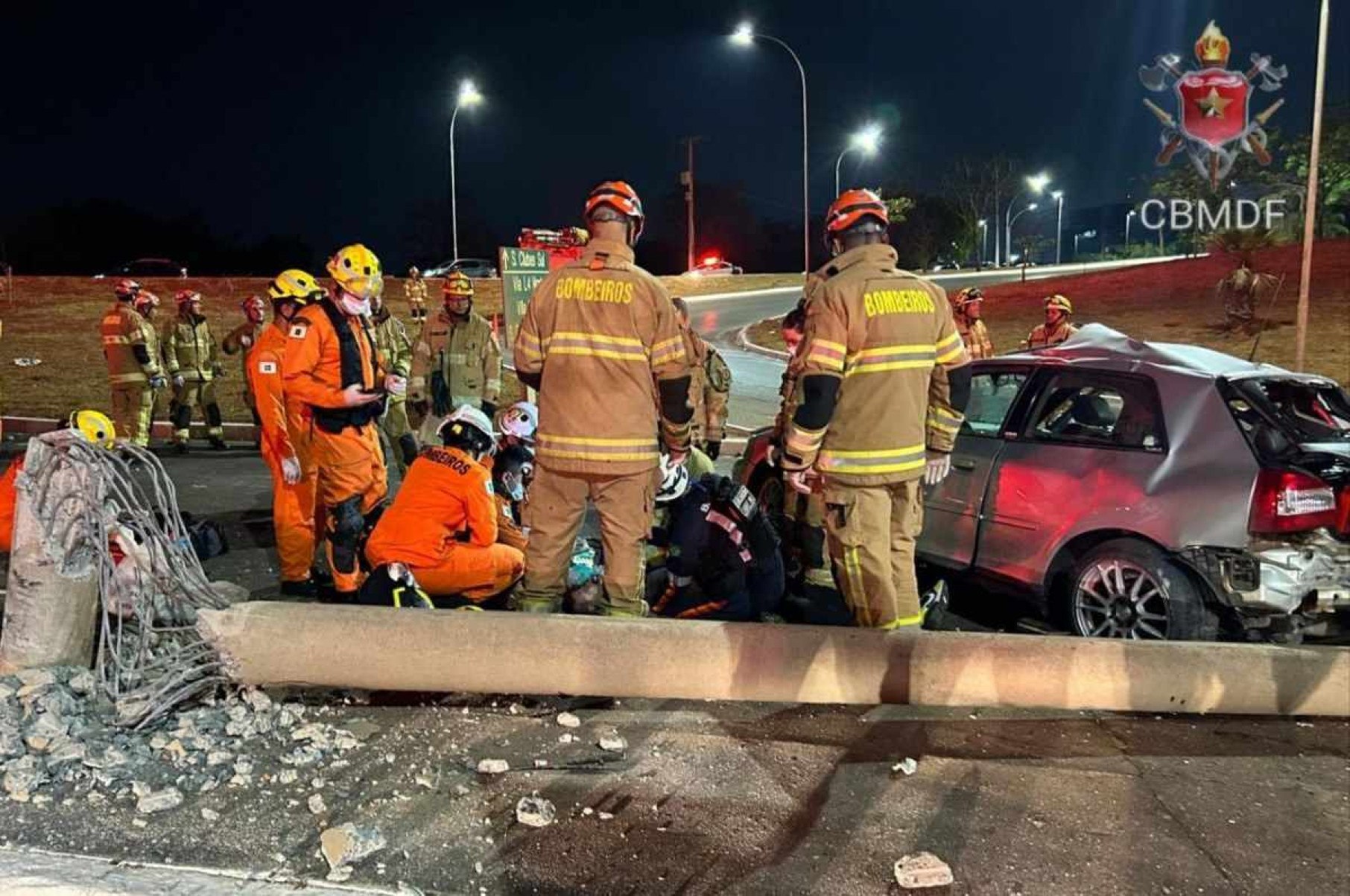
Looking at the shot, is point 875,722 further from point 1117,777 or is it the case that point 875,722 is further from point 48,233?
point 48,233

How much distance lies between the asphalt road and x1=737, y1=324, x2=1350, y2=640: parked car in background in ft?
26.1

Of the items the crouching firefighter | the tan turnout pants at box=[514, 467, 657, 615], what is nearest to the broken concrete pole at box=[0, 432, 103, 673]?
the tan turnout pants at box=[514, 467, 657, 615]

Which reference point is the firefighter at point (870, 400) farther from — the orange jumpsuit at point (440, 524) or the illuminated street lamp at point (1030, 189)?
the illuminated street lamp at point (1030, 189)

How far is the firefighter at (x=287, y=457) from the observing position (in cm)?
511

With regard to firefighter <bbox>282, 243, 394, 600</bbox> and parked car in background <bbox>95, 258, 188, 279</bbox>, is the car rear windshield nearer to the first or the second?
firefighter <bbox>282, 243, 394, 600</bbox>

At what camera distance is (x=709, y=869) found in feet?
9.21

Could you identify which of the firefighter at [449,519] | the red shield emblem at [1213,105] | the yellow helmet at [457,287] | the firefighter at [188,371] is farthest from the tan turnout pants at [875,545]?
the red shield emblem at [1213,105]

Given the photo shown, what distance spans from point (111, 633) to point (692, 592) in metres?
2.40

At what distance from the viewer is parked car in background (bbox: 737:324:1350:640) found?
4.02m

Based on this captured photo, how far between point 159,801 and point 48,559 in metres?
1.07

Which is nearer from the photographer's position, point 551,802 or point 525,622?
point 551,802

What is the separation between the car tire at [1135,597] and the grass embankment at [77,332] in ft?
32.6

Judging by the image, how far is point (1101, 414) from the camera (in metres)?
4.83

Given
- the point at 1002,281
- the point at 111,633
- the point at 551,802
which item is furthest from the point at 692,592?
the point at 1002,281
